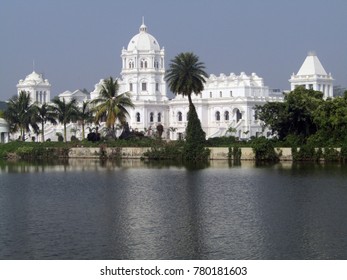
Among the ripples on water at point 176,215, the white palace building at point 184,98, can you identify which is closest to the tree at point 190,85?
the ripples on water at point 176,215

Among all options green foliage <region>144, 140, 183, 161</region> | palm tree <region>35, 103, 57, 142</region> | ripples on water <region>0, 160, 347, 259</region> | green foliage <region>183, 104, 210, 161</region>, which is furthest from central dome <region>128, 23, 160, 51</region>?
ripples on water <region>0, 160, 347, 259</region>

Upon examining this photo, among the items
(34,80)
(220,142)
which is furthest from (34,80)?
(220,142)

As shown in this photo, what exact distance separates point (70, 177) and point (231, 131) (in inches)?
1542

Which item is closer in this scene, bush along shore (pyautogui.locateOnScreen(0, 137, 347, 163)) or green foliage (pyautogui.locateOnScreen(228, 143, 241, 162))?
bush along shore (pyautogui.locateOnScreen(0, 137, 347, 163))

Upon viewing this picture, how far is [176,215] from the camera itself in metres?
35.2

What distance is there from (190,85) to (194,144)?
17.5 ft

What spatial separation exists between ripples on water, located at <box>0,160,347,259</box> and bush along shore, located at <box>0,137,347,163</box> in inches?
439

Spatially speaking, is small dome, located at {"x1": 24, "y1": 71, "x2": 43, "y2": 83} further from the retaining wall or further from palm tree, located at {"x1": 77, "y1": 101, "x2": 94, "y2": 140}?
the retaining wall

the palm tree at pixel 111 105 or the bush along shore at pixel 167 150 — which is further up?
the palm tree at pixel 111 105

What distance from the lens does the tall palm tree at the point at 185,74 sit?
72312mm

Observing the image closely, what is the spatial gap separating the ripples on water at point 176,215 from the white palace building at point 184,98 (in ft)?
142

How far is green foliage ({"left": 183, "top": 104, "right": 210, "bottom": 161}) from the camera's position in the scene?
234 feet

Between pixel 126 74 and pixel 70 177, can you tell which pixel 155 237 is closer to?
pixel 70 177

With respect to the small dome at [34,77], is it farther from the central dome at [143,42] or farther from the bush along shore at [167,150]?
the bush along shore at [167,150]
